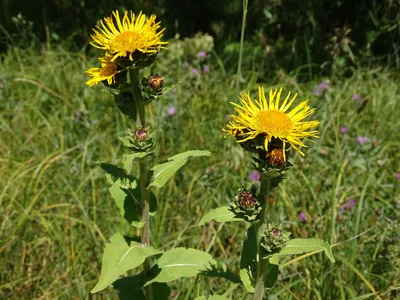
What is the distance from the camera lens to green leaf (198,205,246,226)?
1.31 metres

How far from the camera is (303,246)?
1.33 m

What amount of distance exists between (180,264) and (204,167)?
4.40ft

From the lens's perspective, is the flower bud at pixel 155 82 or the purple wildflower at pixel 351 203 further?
the purple wildflower at pixel 351 203

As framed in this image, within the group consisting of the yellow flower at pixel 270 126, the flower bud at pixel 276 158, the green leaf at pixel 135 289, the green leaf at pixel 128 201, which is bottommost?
the green leaf at pixel 135 289

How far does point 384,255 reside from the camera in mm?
2139

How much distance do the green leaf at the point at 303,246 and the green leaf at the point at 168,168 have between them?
0.37 m

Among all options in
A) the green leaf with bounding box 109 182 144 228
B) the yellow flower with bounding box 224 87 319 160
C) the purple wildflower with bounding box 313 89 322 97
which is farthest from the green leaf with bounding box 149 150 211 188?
the purple wildflower with bounding box 313 89 322 97

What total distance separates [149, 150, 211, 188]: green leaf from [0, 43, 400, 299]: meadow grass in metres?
0.35

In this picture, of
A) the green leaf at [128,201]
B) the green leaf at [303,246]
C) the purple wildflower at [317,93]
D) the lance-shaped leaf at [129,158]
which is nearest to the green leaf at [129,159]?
the lance-shaped leaf at [129,158]

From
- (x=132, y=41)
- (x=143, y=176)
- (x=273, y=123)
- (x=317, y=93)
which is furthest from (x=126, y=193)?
(x=317, y=93)

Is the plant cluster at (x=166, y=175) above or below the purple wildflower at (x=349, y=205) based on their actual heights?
above

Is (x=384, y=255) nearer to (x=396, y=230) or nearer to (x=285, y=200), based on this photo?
(x=396, y=230)

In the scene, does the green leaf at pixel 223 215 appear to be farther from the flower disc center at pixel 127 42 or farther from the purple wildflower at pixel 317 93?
the purple wildflower at pixel 317 93

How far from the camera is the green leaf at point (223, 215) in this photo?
4.30 ft
